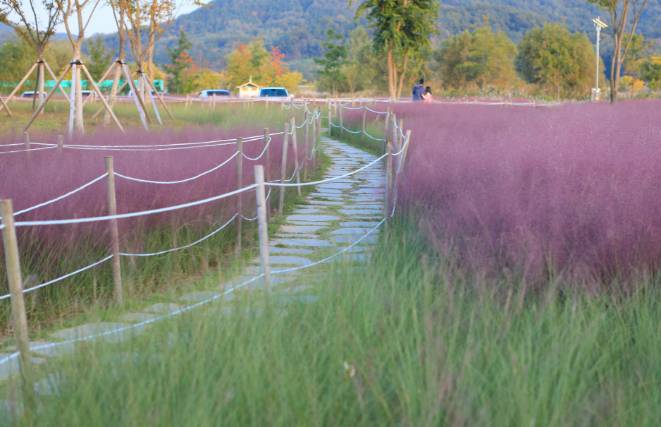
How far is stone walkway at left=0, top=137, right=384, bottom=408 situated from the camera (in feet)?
14.4

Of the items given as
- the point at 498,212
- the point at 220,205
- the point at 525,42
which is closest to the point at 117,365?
the point at 498,212

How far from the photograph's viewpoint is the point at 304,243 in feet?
26.6

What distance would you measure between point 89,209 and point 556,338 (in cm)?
433

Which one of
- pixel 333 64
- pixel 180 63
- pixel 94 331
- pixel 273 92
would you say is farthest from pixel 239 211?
pixel 180 63

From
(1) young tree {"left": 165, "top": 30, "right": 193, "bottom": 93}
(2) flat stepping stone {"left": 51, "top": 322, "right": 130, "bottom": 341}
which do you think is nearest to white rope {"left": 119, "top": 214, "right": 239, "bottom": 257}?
(2) flat stepping stone {"left": 51, "top": 322, "right": 130, "bottom": 341}

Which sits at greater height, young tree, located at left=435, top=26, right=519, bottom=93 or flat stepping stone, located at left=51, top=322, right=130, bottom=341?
flat stepping stone, located at left=51, top=322, right=130, bottom=341

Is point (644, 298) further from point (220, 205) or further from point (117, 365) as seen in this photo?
point (220, 205)

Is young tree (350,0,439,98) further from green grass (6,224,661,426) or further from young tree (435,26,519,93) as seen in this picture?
green grass (6,224,661,426)

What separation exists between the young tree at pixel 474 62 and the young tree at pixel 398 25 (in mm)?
31450

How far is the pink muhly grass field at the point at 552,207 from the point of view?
5004mm

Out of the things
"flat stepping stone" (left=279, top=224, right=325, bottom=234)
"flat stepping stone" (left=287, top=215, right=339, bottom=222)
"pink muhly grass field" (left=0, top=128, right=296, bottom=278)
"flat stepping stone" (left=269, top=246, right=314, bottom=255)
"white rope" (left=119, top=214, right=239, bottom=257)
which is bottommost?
"flat stepping stone" (left=287, top=215, right=339, bottom=222)

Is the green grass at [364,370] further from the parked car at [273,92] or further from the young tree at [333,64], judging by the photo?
the young tree at [333,64]

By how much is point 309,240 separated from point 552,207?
3.14m

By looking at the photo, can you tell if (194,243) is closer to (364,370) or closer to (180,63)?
(364,370)
